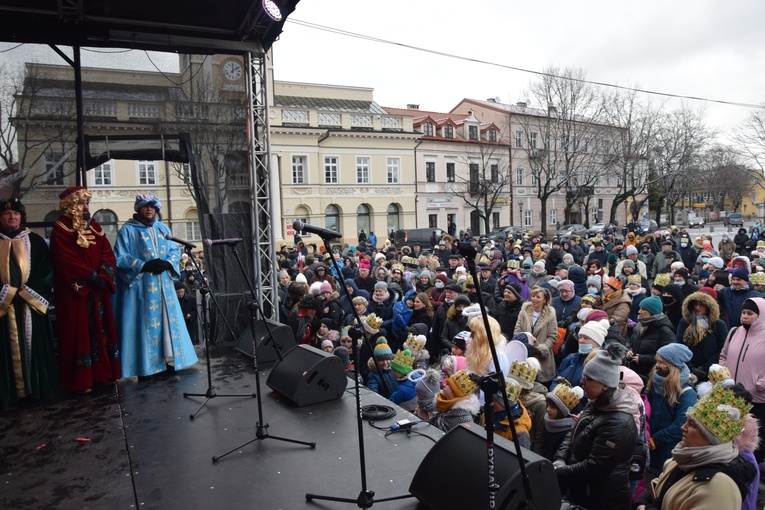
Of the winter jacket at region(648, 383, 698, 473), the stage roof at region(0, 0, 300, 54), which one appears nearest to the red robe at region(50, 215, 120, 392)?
the stage roof at region(0, 0, 300, 54)

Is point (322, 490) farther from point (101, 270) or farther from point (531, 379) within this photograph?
point (101, 270)

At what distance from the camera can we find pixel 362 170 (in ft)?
128

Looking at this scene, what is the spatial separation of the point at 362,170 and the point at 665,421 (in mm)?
35402

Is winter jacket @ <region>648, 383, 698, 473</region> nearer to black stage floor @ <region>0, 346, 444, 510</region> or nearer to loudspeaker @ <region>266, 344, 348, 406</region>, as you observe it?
black stage floor @ <region>0, 346, 444, 510</region>

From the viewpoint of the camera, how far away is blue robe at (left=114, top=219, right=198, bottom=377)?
17.7 ft

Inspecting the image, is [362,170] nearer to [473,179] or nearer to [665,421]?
[473,179]

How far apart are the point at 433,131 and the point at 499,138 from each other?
628 cm

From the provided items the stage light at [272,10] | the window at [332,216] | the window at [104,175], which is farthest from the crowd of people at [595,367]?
the window at [332,216]

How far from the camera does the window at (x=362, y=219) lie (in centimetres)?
3941

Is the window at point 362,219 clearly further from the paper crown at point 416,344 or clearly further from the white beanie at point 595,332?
the white beanie at point 595,332

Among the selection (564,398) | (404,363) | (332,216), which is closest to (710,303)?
(564,398)

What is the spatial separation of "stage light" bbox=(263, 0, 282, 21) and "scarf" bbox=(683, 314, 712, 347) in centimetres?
601

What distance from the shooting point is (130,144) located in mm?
7035

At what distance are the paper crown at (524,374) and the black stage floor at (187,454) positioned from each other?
→ 2.77ft
